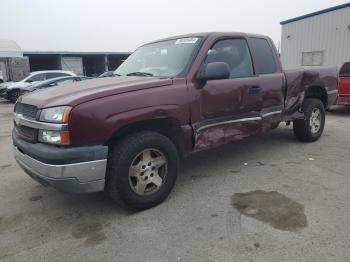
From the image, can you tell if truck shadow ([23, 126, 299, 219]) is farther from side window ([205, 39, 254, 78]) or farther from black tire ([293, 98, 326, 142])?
side window ([205, 39, 254, 78])

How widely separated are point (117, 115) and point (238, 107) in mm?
1838

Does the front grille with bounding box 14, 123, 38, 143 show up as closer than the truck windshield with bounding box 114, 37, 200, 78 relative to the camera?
Yes

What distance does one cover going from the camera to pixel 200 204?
3758mm

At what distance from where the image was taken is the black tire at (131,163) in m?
3.31

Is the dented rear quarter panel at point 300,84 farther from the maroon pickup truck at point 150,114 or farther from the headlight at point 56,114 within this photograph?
the headlight at point 56,114

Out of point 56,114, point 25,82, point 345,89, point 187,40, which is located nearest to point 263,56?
point 187,40

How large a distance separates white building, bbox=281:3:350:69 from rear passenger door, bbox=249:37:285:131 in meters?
13.0

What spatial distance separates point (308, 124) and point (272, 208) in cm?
294

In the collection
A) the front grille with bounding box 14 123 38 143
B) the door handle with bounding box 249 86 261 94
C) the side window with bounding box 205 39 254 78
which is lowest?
the front grille with bounding box 14 123 38 143

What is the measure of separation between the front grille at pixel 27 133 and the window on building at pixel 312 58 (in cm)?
1727

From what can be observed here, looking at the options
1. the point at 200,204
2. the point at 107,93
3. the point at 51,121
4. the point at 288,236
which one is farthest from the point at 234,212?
the point at 51,121

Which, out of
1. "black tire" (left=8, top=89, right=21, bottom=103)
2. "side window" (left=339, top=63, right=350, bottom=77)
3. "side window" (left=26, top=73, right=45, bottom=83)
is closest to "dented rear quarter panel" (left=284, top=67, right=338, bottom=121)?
"side window" (left=339, top=63, right=350, bottom=77)

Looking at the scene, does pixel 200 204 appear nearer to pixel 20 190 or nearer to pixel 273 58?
pixel 20 190

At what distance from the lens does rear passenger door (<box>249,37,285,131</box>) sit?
15.9ft
